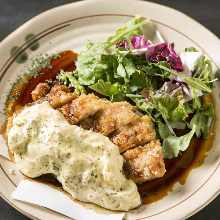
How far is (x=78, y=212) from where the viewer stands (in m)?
4.15

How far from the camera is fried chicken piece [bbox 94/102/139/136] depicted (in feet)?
14.6

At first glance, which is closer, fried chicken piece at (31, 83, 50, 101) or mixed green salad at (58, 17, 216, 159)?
mixed green salad at (58, 17, 216, 159)

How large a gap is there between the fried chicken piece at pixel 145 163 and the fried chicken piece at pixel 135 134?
6cm

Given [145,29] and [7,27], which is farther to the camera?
[7,27]

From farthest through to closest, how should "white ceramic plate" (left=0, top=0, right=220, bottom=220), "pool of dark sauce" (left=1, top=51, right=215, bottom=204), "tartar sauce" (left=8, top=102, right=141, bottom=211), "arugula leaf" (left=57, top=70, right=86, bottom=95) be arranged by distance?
"white ceramic plate" (left=0, top=0, right=220, bottom=220)
"arugula leaf" (left=57, top=70, right=86, bottom=95)
"pool of dark sauce" (left=1, top=51, right=215, bottom=204)
"tartar sauce" (left=8, top=102, right=141, bottom=211)

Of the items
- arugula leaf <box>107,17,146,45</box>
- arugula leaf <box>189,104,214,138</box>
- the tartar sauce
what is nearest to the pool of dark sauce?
arugula leaf <box>189,104,214,138</box>

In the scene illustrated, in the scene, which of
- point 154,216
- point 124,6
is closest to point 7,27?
point 124,6

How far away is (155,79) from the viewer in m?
4.88

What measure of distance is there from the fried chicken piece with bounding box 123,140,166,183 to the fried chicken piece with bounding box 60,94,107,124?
0.43 meters

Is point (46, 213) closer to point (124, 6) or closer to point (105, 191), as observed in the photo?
point (105, 191)

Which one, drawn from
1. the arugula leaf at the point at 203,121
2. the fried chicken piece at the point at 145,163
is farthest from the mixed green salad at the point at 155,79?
the fried chicken piece at the point at 145,163

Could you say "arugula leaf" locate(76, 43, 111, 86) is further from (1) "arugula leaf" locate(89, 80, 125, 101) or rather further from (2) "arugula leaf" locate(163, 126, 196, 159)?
(2) "arugula leaf" locate(163, 126, 196, 159)

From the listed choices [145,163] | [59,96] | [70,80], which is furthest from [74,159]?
[70,80]

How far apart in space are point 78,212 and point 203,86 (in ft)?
4.75
